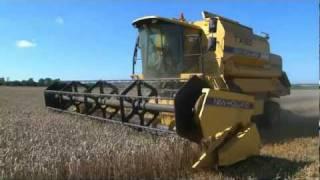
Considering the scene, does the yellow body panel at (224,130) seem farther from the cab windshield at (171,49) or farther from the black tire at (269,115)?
the black tire at (269,115)

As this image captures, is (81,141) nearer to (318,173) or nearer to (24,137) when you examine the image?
(24,137)

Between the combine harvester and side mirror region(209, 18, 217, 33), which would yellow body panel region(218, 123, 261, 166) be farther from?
side mirror region(209, 18, 217, 33)

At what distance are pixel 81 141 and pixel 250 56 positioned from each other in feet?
17.5

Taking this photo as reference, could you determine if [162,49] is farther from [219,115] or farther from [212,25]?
[219,115]

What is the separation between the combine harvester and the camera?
562 centimetres

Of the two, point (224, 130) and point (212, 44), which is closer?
point (224, 130)

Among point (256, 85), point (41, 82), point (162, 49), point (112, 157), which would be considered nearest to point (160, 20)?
point (162, 49)

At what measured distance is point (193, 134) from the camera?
18.5 ft

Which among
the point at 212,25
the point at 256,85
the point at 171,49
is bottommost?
the point at 256,85

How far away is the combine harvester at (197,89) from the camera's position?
562 cm

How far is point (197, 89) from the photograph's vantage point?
225 inches

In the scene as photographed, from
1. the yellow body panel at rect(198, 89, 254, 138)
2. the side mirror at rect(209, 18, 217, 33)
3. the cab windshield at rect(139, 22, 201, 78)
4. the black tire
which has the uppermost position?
the side mirror at rect(209, 18, 217, 33)

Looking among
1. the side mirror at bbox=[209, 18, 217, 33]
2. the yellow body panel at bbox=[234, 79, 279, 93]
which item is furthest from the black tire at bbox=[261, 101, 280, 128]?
the side mirror at bbox=[209, 18, 217, 33]

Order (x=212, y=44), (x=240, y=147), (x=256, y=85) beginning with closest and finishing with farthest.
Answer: (x=240, y=147) < (x=212, y=44) < (x=256, y=85)
